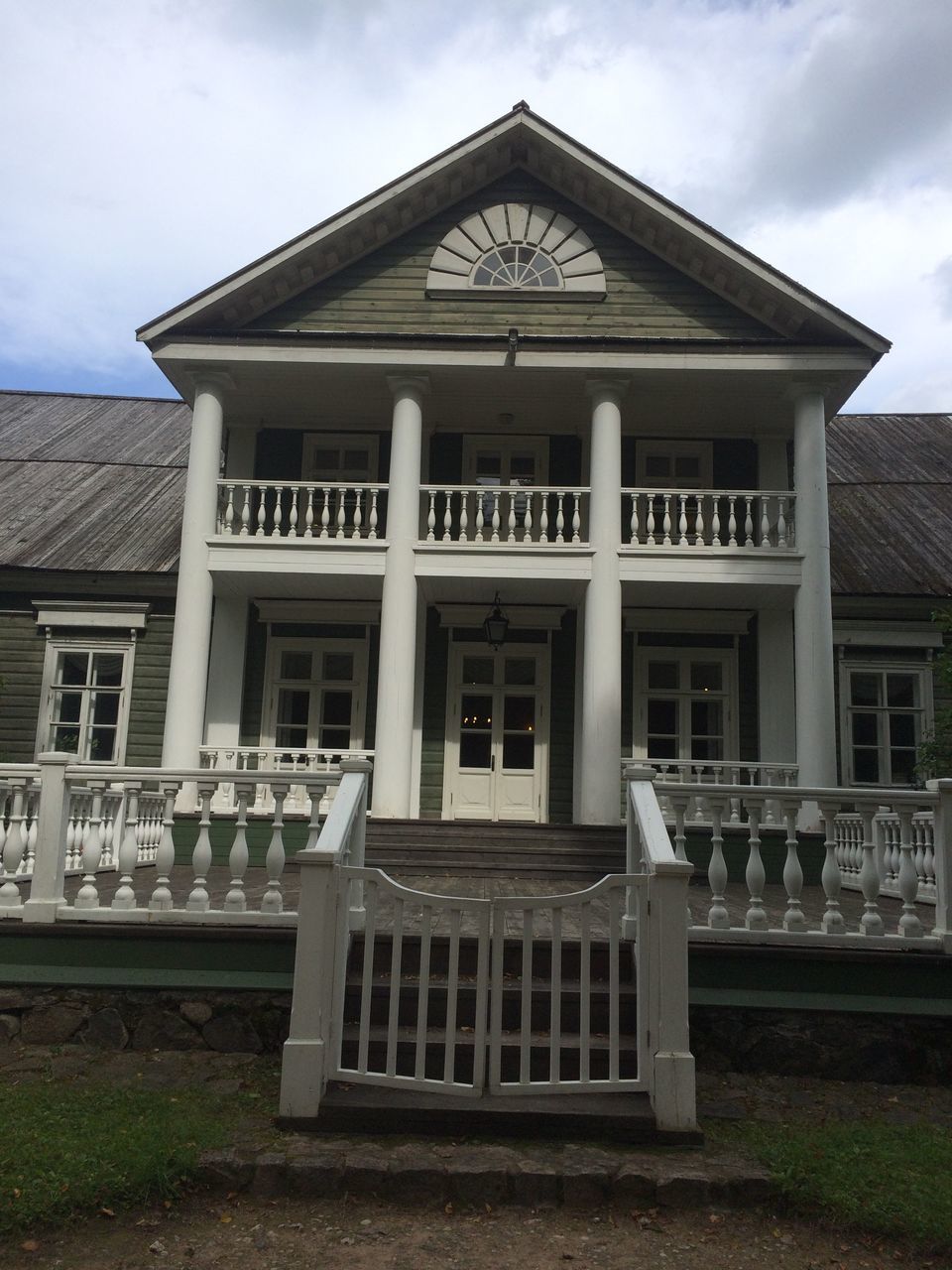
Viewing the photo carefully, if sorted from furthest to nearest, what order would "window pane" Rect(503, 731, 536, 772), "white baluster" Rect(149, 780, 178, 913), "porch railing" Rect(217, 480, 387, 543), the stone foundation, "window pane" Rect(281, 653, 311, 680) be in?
"window pane" Rect(281, 653, 311, 680), "window pane" Rect(503, 731, 536, 772), "porch railing" Rect(217, 480, 387, 543), "white baluster" Rect(149, 780, 178, 913), the stone foundation

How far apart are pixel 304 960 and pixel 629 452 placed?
9431mm

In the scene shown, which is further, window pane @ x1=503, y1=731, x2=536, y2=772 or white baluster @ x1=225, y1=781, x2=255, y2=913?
window pane @ x1=503, y1=731, x2=536, y2=772

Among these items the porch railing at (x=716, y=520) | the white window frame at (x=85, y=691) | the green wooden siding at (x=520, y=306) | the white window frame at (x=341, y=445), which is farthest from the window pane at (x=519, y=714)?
the white window frame at (x=85, y=691)

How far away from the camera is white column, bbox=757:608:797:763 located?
11672 millimetres

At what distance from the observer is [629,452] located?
12.8 metres

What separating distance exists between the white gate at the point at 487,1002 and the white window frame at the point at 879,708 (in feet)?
24.2

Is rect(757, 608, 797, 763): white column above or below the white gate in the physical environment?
above

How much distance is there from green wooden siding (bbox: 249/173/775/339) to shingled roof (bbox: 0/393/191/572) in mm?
3692

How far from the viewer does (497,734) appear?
40.1 feet

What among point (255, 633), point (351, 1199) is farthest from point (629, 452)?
point (351, 1199)

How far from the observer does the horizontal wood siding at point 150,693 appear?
12531mm

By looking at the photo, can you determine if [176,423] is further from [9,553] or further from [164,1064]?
[164,1064]

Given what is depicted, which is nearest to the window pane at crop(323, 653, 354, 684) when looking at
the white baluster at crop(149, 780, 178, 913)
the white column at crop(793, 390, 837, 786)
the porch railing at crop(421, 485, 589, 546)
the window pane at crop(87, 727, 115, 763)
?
the porch railing at crop(421, 485, 589, 546)

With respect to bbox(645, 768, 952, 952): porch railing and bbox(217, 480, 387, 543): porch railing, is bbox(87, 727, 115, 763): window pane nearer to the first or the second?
bbox(217, 480, 387, 543): porch railing
